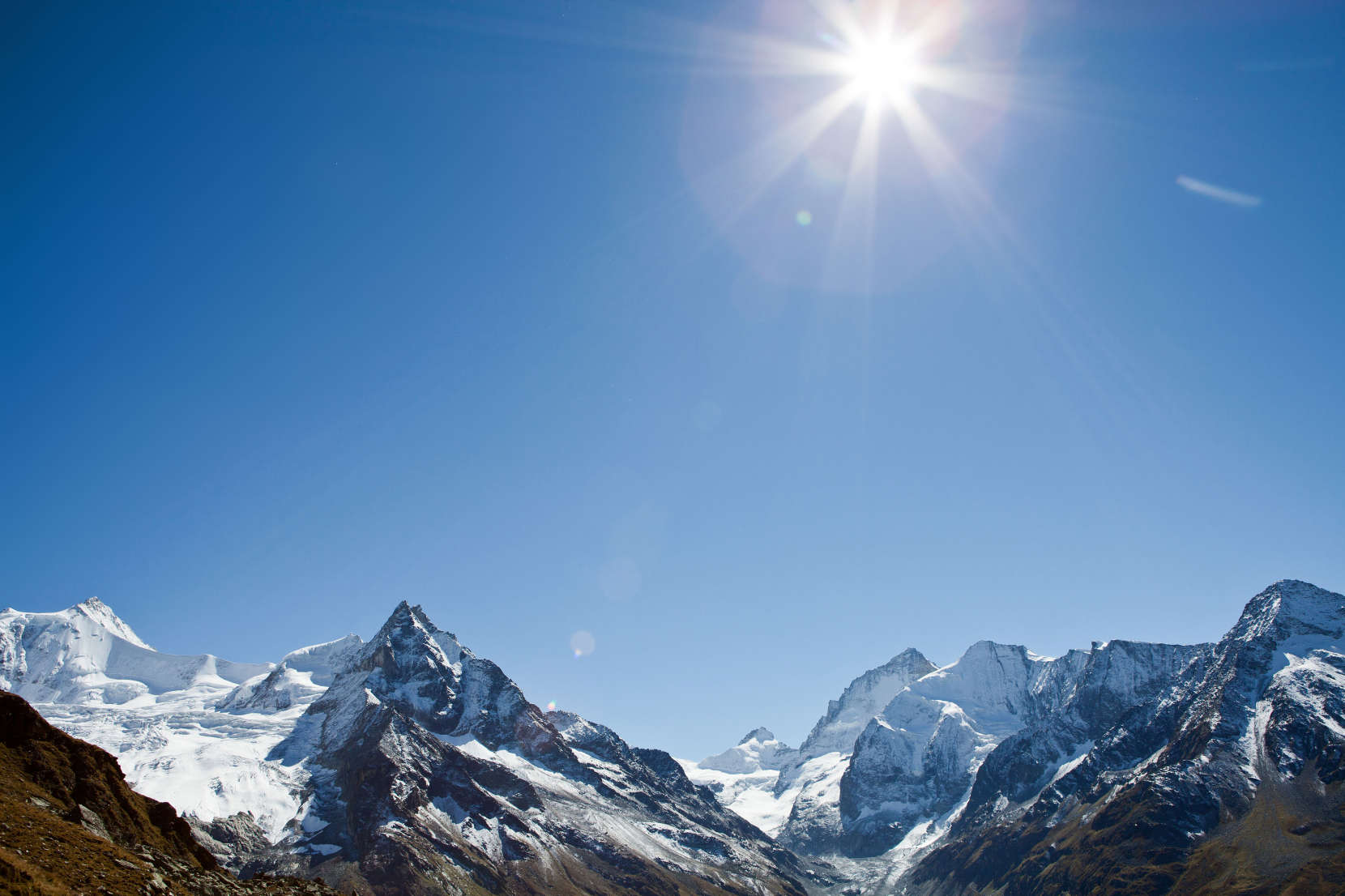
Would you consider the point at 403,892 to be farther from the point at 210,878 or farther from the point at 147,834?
the point at 210,878

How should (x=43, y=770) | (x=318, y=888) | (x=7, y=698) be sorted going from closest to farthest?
1. (x=318, y=888)
2. (x=43, y=770)
3. (x=7, y=698)

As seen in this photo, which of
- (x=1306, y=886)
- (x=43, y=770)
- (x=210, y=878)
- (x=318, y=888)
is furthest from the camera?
(x=1306, y=886)

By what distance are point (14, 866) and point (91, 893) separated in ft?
15.7

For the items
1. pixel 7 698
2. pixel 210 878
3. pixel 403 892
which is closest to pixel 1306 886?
pixel 403 892

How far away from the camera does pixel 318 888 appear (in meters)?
57.6

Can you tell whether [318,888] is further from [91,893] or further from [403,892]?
[403,892]

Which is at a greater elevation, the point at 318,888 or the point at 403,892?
the point at 318,888

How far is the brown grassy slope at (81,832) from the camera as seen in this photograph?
39.7 metres

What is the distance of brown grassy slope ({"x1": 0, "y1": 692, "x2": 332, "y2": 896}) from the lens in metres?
39.7

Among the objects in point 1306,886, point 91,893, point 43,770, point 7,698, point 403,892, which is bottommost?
point 403,892

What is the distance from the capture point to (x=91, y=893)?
38.6 metres

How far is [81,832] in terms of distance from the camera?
47500mm

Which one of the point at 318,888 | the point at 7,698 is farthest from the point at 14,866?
the point at 7,698

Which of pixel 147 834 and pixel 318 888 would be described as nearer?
pixel 318 888
